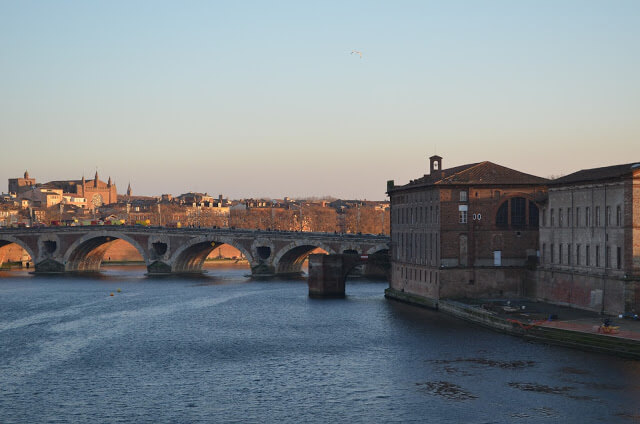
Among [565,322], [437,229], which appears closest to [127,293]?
[437,229]

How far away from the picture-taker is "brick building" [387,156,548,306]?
89.8 metres

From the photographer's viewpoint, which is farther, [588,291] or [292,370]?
[588,291]

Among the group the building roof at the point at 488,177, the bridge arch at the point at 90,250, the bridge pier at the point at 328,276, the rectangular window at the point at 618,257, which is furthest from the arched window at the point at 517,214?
the bridge arch at the point at 90,250

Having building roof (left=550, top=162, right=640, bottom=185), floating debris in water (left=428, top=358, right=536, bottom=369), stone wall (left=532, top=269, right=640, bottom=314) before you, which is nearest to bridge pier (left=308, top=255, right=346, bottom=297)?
stone wall (left=532, top=269, right=640, bottom=314)

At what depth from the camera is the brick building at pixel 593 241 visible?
229 feet

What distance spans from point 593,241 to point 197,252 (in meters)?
97.5

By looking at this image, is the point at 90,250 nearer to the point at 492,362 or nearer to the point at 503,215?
the point at 503,215

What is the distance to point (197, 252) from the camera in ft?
526

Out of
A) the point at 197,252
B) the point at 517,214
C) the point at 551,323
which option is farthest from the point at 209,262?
the point at 551,323

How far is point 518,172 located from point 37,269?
107m

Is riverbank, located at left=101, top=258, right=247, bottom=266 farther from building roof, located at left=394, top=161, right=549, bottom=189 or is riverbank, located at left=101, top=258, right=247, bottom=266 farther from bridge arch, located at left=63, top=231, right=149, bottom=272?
building roof, located at left=394, top=161, right=549, bottom=189

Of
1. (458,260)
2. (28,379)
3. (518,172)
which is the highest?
(518,172)

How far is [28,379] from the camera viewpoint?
201 ft

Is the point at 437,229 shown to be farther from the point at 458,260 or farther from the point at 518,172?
the point at 518,172
